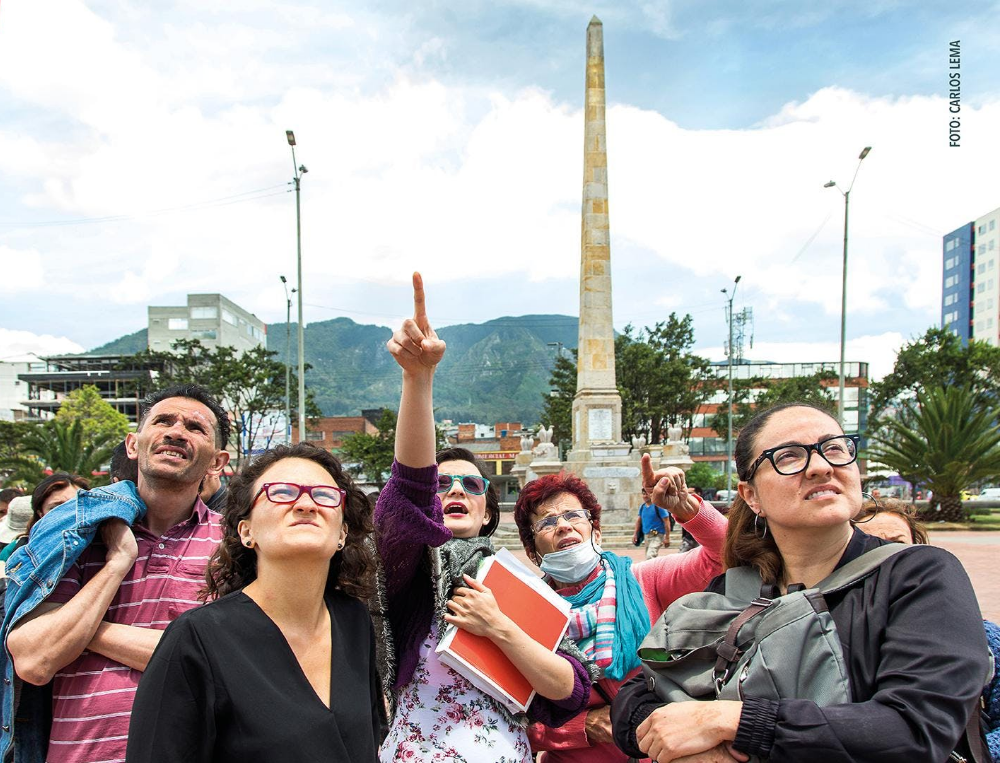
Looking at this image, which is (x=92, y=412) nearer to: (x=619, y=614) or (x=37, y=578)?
(x=37, y=578)

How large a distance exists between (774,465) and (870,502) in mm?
1370

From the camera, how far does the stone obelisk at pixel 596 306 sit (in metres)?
20.7

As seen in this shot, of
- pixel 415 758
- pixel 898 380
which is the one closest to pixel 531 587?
pixel 415 758

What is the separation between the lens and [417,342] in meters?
2.29

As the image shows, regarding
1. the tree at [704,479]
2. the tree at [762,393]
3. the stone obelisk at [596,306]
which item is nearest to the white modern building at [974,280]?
the tree at [762,393]

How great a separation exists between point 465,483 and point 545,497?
43 centimetres

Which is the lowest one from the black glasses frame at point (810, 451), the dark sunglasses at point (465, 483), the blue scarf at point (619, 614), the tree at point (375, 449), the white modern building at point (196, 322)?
the tree at point (375, 449)

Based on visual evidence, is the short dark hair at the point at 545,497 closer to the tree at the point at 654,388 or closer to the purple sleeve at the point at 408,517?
the purple sleeve at the point at 408,517

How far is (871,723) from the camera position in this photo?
1667mm

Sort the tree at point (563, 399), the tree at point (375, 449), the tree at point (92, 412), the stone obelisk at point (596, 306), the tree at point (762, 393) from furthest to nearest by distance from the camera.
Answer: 1. the tree at point (375, 449)
2. the tree at point (92, 412)
3. the tree at point (762, 393)
4. the tree at point (563, 399)
5. the stone obelisk at point (596, 306)

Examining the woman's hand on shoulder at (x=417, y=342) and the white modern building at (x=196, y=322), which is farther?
the white modern building at (x=196, y=322)

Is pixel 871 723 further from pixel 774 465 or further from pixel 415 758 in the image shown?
pixel 415 758

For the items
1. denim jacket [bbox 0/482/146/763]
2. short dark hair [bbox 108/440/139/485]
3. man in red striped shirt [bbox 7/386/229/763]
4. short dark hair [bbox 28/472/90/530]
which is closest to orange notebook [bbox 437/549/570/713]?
man in red striped shirt [bbox 7/386/229/763]

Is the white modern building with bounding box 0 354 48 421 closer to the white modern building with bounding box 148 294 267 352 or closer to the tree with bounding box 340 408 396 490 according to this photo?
the white modern building with bounding box 148 294 267 352
